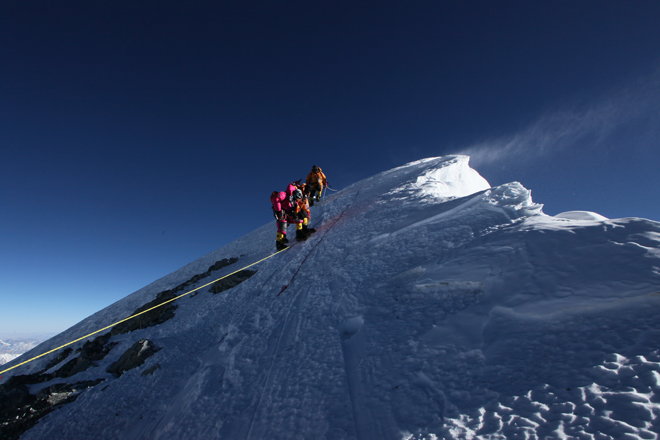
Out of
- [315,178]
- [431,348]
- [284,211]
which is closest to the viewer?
[431,348]

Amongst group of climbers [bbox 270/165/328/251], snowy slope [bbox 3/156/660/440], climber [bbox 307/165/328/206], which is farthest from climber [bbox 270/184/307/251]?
climber [bbox 307/165/328/206]

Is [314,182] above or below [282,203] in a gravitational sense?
above

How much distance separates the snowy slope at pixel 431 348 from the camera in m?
1.92

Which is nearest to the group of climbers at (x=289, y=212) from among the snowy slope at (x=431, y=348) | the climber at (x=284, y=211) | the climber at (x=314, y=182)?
the climber at (x=284, y=211)

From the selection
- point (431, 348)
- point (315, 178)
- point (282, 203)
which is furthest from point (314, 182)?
point (431, 348)

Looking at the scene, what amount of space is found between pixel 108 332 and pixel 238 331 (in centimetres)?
455

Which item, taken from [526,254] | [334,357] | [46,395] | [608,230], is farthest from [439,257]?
[46,395]

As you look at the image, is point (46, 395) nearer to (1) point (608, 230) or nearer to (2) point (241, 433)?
(2) point (241, 433)

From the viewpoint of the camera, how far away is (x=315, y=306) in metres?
4.38

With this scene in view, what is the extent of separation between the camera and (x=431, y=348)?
269 cm

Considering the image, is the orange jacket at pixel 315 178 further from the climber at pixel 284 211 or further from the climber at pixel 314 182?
the climber at pixel 284 211

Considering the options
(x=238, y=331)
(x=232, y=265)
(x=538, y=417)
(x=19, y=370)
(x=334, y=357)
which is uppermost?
(x=232, y=265)

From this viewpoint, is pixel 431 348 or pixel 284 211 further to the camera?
pixel 284 211

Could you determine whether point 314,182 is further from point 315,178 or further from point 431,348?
point 431,348
